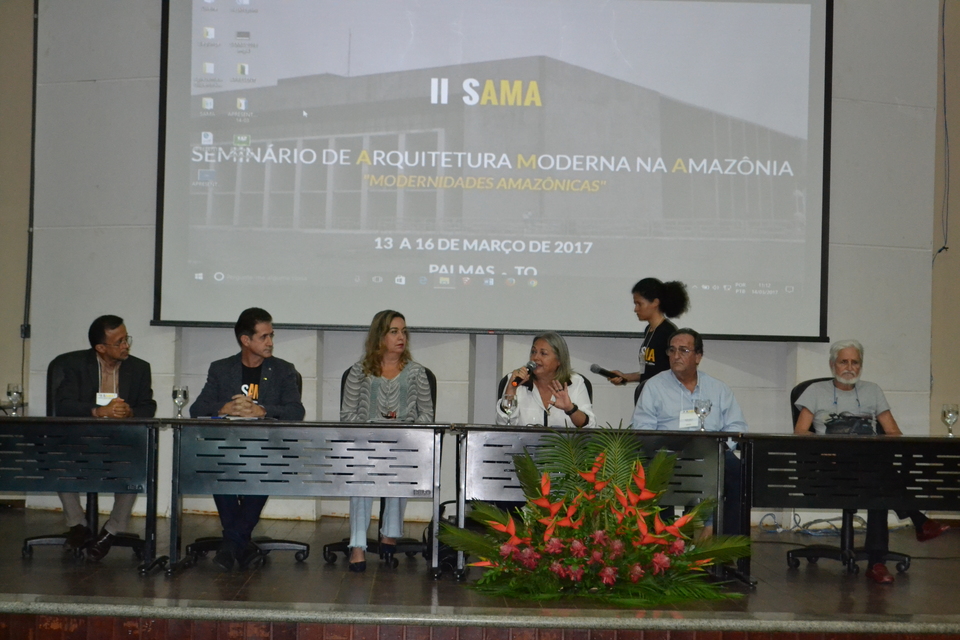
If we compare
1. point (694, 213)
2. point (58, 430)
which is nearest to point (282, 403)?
point (58, 430)

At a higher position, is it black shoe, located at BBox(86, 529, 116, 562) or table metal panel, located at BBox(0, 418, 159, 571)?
table metal panel, located at BBox(0, 418, 159, 571)

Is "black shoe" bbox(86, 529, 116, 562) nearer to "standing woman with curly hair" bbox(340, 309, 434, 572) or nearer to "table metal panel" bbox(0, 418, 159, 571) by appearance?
"table metal panel" bbox(0, 418, 159, 571)

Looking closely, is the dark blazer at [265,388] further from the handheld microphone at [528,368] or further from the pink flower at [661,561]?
the pink flower at [661,561]

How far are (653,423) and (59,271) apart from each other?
3.69m

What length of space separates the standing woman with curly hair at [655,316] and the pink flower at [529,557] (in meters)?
1.82

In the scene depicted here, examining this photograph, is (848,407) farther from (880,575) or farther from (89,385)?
(89,385)

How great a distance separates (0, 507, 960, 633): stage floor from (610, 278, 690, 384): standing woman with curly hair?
1.12m

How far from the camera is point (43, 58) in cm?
557

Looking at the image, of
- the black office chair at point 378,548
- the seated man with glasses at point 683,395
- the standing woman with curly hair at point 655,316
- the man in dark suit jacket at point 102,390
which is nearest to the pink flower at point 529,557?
the black office chair at point 378,548

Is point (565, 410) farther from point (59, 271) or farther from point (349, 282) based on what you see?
point (59, 271)

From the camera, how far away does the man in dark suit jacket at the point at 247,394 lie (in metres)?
4.06

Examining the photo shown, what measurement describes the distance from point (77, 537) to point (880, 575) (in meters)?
3.66

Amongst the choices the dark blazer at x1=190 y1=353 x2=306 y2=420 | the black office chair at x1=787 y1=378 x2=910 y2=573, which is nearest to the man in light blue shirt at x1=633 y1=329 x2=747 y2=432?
the black office chair at x1=787 y1=378 x2=910 y2=573

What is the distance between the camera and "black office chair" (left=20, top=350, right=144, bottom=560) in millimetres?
4199
